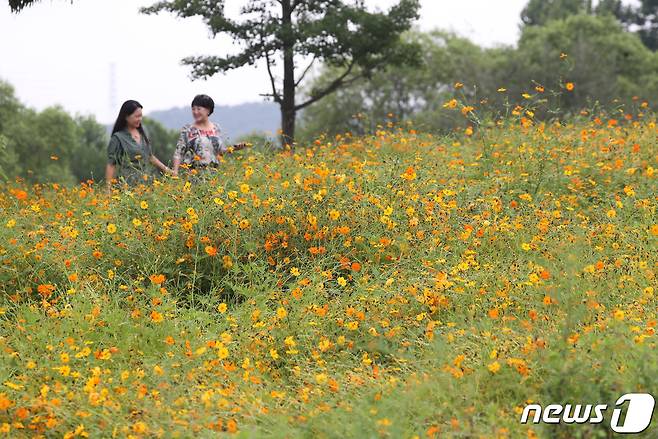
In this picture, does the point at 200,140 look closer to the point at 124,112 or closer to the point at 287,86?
the point at 124,112

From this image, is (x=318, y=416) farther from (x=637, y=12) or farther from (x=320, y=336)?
(x=637, y=12)

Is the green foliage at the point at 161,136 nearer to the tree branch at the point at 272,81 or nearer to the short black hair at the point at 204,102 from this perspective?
the tree branch at the point at 272,81

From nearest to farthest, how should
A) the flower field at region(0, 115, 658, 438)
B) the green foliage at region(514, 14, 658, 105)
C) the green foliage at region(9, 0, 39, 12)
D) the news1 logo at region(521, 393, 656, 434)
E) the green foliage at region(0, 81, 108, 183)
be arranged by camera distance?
the news1 logo at region(521, 393, 656, 434), the flower field at region(0, 115, 658, 438), the green foliage at region(9, 0, 39, 12), the green foliage at region(514, 14, 658, 105), the green foliage at region(0, 81, 108, 183)

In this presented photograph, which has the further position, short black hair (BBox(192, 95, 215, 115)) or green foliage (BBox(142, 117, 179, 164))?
green foliage (BBox(142, 117, 179, 164))

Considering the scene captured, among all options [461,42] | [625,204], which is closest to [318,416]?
[625,204]

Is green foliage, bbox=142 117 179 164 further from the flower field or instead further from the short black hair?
the flower field

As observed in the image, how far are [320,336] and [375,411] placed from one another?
4.61 ft

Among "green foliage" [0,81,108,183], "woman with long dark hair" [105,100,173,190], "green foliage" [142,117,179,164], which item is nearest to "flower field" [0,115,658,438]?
"woman with long dark hair" [105,100,173,190]

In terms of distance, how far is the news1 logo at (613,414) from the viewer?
11.7 feet

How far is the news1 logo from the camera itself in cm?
A: 356

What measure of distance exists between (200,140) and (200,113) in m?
0.28

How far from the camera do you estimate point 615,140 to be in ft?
29.3

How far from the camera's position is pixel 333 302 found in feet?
18.0

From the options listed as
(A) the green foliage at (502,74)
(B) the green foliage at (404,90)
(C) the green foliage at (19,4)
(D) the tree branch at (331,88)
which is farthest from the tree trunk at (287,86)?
(B) the green foliage at (404,90)
